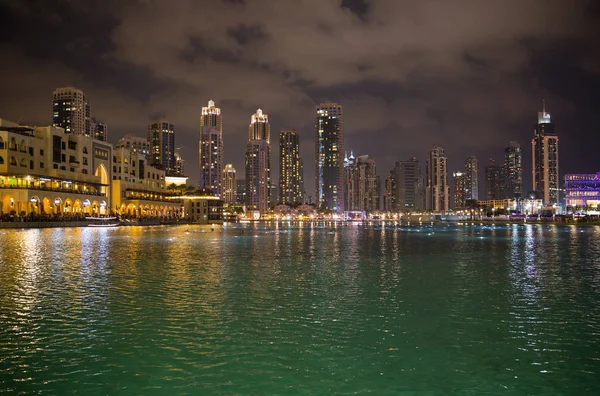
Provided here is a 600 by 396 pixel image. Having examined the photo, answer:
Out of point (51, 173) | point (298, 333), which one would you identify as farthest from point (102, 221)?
point (298, 333)

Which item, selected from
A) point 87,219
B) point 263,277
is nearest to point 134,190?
point 87,219

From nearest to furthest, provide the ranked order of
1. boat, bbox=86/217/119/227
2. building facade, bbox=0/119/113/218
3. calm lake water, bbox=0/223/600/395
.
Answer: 1. calm lake water, bbox=0/223/600/395
2. building facade, bbox=0/119/113/218
3. boat, bbox=86/217/119/227

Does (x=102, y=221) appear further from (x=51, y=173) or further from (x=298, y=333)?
(x=298, y=333)

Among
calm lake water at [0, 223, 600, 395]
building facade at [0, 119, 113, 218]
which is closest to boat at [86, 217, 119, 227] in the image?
building facade at [0, 119, 113, 218]

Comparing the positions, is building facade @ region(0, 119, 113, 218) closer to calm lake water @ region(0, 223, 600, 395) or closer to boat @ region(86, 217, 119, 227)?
boat @ region(86, 217, 119, 227)

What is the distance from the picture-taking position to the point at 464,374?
12375 millimetres

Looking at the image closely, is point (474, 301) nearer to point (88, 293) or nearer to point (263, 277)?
point (263, 277)

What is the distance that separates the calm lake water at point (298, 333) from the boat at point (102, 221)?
103 m

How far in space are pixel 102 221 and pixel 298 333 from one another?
131 m

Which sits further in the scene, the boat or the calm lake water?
the boat

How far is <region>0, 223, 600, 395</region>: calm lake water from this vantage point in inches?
469

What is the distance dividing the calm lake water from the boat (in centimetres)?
10336

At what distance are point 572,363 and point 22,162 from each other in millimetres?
125796

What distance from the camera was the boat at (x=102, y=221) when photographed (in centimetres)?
12900
